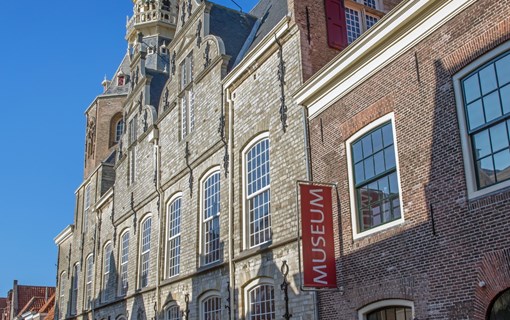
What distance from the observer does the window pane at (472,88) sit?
30.0 feet

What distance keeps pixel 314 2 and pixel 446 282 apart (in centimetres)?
829

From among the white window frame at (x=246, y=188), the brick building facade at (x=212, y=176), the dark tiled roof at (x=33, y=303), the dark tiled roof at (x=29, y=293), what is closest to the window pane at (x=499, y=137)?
the brick building facade at (x=212, y=176)

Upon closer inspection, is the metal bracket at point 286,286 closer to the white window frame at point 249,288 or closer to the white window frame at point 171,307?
the white window frame at point 249,288

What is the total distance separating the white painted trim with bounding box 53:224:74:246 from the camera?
1335 inches

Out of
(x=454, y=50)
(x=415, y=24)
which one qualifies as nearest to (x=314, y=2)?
(x=415, y=24)

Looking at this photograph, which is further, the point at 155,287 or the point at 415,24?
the point at 155,287

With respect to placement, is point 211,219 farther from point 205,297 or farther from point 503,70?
point 503,70

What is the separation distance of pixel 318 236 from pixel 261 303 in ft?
11.0

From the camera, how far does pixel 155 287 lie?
20.5 meters

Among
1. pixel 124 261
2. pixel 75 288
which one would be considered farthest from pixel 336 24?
pixel 75 288

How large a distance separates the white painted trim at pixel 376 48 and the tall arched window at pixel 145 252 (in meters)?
11.1

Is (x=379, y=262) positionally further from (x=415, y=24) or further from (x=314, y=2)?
(x=314, y=2)

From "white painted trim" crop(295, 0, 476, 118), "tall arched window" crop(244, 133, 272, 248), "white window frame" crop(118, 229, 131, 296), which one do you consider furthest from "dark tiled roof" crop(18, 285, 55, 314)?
"white painted trim" crop(295, 0, 476, 118)

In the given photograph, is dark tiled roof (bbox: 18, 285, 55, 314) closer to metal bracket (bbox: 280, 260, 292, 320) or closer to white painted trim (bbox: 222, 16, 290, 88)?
white painted trim (bbox: 222, 16, 290, 88)
